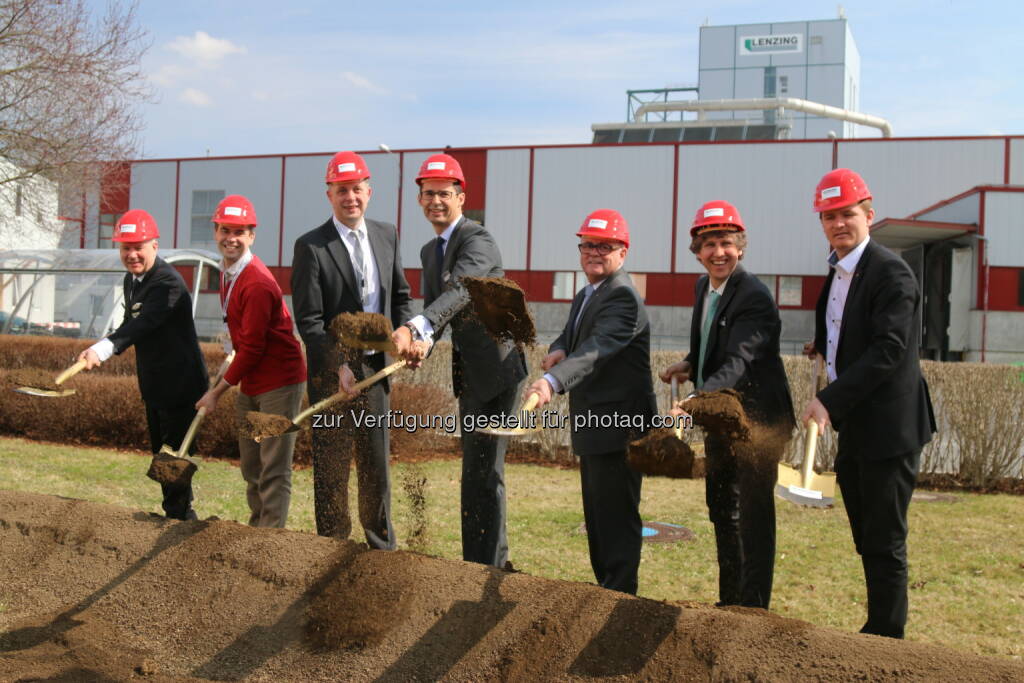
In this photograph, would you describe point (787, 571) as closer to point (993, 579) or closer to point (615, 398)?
point (993, 579)

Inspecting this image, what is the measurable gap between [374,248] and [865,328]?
93.4 inches

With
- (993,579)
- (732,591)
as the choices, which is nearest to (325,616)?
(732,591)

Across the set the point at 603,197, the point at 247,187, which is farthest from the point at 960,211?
the point at 247,187

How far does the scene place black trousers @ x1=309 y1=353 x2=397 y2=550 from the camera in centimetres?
432

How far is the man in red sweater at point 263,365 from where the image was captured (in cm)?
465

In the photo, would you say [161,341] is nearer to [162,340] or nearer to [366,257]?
[162,340]

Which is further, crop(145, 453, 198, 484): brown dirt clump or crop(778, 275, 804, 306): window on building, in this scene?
crop(778, 275, 804, 306): window on building

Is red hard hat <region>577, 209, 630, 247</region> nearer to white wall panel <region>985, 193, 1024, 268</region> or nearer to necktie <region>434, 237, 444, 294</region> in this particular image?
necktie <region>434, 237, 444, 294</region>

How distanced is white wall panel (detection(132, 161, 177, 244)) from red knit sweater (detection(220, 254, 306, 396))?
30.3m

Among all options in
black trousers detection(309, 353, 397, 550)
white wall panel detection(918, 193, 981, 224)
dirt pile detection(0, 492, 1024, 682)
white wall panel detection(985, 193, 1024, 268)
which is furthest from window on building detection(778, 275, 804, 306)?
dirt pile detection(0, 492, 1024, 682)

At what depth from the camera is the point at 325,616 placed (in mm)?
3572

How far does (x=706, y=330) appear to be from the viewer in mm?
4184

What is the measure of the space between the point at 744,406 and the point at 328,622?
200 centimetres

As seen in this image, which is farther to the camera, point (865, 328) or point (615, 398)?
point (615, 398)
